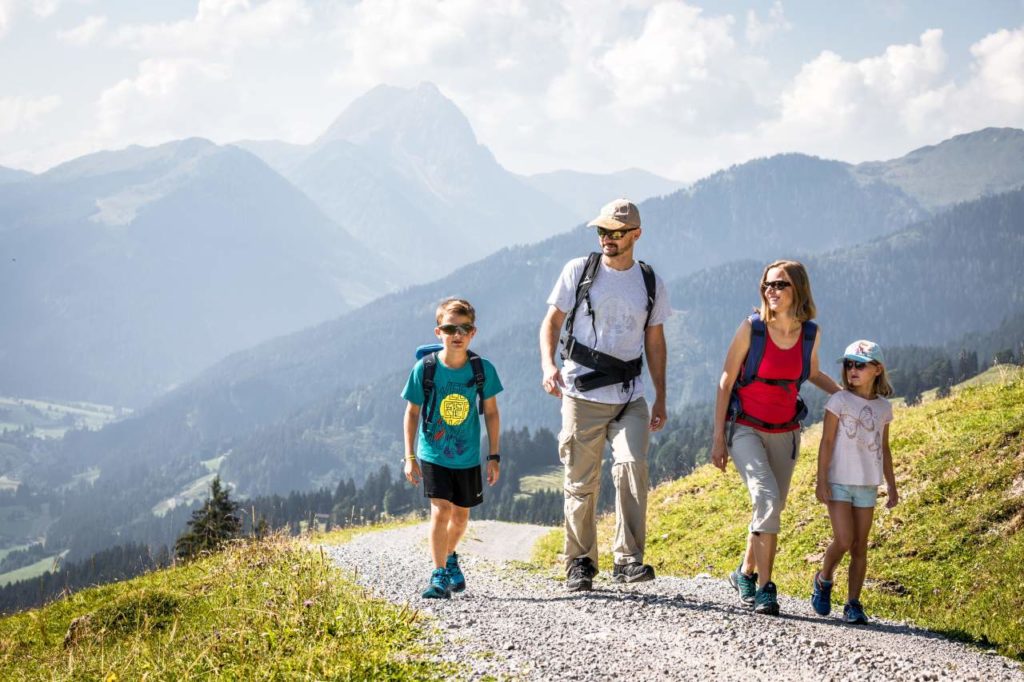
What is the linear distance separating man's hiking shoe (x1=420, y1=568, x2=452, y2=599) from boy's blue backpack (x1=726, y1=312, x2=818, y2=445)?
10.5ft

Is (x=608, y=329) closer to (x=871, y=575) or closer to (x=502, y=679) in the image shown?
(x=502, y=679)

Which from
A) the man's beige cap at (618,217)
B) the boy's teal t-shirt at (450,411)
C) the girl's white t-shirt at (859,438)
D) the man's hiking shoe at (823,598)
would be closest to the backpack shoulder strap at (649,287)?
the man's beige cap at (618,217)

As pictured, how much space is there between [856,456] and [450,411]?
3.87 meters

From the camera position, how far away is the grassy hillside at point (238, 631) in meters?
6.24

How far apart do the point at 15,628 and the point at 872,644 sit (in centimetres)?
1163

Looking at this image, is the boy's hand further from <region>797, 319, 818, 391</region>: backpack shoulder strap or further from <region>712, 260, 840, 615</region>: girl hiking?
<region>797, 319, 818, 391</region>: backpack shoulder strap

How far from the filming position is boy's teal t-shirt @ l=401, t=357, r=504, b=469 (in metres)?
8.13

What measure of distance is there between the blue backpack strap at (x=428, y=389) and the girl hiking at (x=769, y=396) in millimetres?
2790

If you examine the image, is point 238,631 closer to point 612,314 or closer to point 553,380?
point 553,380

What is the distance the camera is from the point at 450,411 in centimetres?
813

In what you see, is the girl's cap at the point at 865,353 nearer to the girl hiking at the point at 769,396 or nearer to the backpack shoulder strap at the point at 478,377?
the girl hiking at the point at 769,396

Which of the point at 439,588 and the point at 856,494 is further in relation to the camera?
the point at 439,588

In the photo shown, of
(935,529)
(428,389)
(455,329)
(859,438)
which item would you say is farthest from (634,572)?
(935,529)

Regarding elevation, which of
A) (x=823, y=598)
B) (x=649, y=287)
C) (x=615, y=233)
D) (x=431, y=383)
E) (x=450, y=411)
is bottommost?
(x=823, y=598)
